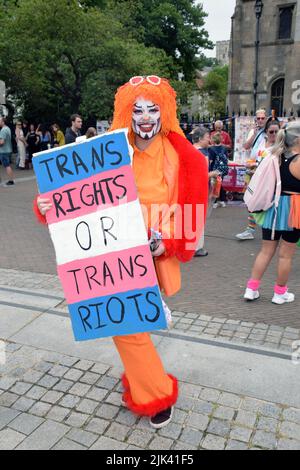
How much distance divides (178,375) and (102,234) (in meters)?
1.30

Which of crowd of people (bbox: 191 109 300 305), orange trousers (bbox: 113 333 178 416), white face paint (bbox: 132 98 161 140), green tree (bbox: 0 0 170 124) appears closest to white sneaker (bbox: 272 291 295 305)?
crowd of people (bbox: 191 109 300 305)

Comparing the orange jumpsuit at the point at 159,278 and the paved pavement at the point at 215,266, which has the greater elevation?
the orange jumpsuit at the point at 159,278

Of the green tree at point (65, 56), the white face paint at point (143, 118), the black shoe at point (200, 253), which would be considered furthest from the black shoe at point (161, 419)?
the green tree at point (65, 56)

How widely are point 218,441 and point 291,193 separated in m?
2.39

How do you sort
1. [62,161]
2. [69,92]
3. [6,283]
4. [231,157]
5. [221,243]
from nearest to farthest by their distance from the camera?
[62,161]
[6,283]
[221,243]
[231,157]
[69,92]

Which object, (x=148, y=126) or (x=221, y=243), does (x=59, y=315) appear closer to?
(x=148, y=126)

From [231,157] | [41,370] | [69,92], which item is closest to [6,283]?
[41,370]

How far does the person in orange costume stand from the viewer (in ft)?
8.27

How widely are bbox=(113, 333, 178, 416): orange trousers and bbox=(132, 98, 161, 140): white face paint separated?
3.93ft

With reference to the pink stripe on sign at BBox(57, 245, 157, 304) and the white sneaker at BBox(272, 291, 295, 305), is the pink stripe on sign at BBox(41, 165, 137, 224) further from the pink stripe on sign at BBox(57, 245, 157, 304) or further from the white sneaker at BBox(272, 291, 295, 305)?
the white sneaker at BBox(272, 291, 295, 305)

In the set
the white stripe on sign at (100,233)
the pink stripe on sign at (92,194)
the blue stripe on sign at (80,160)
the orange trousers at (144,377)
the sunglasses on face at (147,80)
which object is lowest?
the orange trousers at (144,377)

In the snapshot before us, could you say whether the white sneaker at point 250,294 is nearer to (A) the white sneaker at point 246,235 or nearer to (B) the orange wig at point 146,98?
(B) the orange wig at point 146,98

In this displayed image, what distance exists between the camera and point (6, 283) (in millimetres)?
4859

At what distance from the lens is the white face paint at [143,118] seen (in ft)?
8.25
